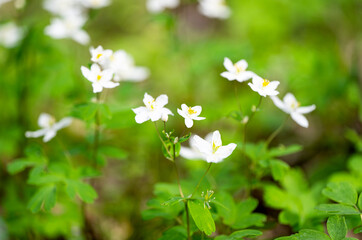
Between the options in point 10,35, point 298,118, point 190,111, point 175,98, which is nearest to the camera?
point 190,111

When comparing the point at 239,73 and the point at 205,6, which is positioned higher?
the point at 239,73

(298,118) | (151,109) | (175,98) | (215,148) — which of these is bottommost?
(175,98)

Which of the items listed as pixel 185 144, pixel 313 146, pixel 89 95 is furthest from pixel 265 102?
pixel 89 95

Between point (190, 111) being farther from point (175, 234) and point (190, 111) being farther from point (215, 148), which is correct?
point (175, 234)

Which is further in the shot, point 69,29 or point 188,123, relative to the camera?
point 69,29

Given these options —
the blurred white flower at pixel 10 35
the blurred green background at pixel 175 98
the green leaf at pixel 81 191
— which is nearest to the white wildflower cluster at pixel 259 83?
the blurred green background at pixel 175 98

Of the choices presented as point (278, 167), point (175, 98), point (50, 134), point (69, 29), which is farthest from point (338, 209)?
point (175, 98)

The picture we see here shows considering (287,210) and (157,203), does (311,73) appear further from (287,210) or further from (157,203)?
(157,203)

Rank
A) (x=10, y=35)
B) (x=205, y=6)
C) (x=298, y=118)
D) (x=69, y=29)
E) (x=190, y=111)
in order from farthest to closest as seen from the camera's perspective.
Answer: (x=205, y=6), (x=10, y=35), (x=69, y=29), (x=298, y=118), (x=190, y=111)
